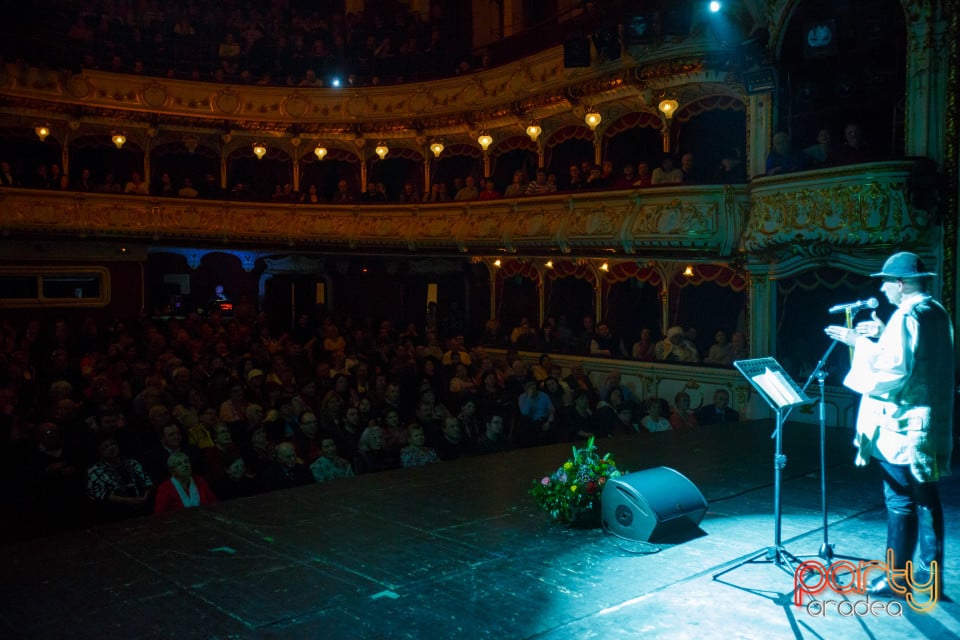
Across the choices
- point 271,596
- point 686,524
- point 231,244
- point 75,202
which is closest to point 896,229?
point 686,524

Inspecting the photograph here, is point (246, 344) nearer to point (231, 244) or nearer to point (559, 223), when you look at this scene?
point (231, 244)

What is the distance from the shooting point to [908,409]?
15.1 feet

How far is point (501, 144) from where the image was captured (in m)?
20.5

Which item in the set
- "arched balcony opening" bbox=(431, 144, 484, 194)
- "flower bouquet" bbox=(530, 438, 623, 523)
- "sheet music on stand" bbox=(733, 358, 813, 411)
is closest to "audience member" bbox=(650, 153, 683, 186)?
"arched balcony opening" bbox=(431, 144, 484, 194)

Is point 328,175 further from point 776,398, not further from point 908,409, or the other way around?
point 908,409

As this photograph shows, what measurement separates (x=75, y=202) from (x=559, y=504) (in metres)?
17.1

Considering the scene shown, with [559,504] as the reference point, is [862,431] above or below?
above

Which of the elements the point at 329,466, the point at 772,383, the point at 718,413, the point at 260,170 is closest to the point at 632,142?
the point at 718,413

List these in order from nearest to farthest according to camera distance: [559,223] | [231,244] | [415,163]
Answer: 1. [559,223]
2. [231,244]
3. [415,163]

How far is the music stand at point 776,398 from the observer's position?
5215 millimetres

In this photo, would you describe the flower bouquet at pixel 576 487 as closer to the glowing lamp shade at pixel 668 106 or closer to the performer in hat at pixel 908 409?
the performer in hat at pixel 908 409

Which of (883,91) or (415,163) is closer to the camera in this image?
(883,91)

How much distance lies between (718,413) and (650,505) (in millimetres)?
6394

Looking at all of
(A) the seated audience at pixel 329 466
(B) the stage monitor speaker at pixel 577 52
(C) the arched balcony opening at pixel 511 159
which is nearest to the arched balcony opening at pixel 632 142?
(B) the stage monitor speaker at pixel 577 52
